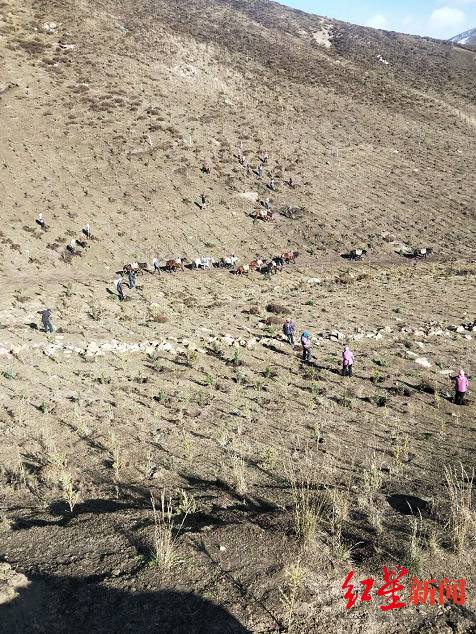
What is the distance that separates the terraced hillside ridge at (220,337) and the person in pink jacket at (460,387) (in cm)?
32

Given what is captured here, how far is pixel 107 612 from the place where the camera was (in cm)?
483

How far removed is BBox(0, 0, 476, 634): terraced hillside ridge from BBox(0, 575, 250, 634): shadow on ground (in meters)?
0.03

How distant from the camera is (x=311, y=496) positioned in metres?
6.89

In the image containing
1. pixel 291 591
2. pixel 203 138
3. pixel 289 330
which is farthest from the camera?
pixel 203 138

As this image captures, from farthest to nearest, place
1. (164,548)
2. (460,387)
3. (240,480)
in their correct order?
1. (460,387)
2. (240,480)
3. (164,548)

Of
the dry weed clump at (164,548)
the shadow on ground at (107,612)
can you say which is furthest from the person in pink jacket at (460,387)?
the shadow on ground at (107,612)

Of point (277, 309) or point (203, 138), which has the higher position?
point (203, 138)

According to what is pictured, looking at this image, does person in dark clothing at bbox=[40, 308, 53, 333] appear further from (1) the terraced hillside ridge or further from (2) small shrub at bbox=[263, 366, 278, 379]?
(2) small shrub at bbox=[263, 366, 278, 379]

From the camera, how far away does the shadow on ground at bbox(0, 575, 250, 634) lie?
464 centimetres

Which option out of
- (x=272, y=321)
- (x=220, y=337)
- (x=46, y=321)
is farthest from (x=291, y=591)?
(x=272, y=321)

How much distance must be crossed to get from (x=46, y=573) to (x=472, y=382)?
48.4 feet

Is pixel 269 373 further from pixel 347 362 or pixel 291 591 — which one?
pixel 291 591

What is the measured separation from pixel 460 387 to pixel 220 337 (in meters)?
9.86

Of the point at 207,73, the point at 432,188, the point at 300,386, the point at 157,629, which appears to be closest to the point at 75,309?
the point at 300,386
